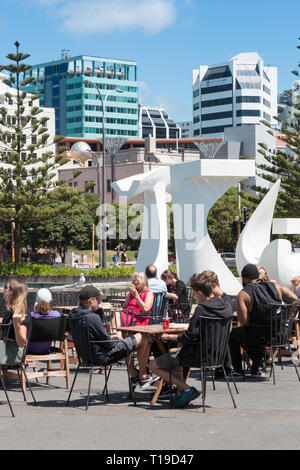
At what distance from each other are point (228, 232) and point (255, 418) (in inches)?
2490

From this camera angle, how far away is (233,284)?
19.8 m

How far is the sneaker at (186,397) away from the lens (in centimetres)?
791

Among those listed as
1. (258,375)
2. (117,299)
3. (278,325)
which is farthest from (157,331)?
(117,299)

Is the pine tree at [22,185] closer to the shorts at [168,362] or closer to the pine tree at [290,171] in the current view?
the pine tree at [290,171]

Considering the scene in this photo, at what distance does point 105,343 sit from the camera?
8172 millimetres

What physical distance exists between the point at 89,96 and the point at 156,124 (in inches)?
937

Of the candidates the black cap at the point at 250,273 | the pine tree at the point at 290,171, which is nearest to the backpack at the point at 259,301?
the black cap at the point at 250,273

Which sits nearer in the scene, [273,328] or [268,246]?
[273,328]

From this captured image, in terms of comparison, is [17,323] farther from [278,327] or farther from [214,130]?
[214,130]

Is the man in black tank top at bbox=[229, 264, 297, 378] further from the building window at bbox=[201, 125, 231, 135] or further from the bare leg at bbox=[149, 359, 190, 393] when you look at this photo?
the building window at bbox=[201, 125, 231, 135]

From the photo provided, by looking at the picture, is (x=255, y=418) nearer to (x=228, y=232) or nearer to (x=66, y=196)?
(x=66, y=196)

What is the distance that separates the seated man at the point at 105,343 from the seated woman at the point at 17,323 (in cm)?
54

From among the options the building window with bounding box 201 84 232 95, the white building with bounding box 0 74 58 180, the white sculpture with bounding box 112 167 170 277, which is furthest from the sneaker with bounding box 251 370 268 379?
the building window with bounding box 201 84 232 95
